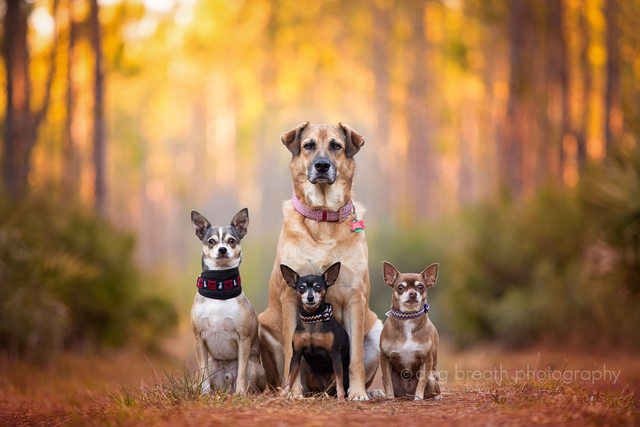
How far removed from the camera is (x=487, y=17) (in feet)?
69.7

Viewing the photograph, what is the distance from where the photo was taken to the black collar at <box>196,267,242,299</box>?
582cm

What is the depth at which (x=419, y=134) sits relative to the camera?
29.7 meters

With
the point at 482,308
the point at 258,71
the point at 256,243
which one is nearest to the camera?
the point at 482,308

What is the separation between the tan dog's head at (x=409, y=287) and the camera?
18.7ft

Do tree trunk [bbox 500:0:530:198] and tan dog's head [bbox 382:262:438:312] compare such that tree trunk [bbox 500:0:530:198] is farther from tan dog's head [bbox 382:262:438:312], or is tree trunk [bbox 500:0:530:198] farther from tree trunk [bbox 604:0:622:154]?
tan dog's head [bbox 382:262:438:312]

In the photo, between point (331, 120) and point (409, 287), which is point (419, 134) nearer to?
point (331, 120)

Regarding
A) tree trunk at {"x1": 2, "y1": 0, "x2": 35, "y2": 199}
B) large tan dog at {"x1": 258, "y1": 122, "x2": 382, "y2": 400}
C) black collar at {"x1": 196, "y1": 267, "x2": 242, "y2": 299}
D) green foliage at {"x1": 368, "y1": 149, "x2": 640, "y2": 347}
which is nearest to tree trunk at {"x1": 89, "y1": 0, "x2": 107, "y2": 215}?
tree trunk at {"x1": 2, "y1": 0, "x2": 35, "y2": 199}

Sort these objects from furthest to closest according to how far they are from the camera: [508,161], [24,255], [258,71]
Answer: [258,71], [508,161], [24,255]

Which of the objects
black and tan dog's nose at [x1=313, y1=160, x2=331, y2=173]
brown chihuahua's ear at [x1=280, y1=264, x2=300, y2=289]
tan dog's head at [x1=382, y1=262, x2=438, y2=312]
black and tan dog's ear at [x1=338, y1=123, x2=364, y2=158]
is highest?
black and tan dog's ear at [x1=338, y1=123, x2=364, y2=158]

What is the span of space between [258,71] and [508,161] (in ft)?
96.7

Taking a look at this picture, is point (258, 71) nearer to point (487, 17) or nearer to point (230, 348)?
point (487, 17)

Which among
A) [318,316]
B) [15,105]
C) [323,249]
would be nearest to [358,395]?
[318,316]

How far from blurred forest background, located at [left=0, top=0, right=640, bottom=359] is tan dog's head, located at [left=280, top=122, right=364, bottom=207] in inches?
91.2

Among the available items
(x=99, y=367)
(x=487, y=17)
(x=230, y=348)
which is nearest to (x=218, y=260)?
(x=230, y=348)
